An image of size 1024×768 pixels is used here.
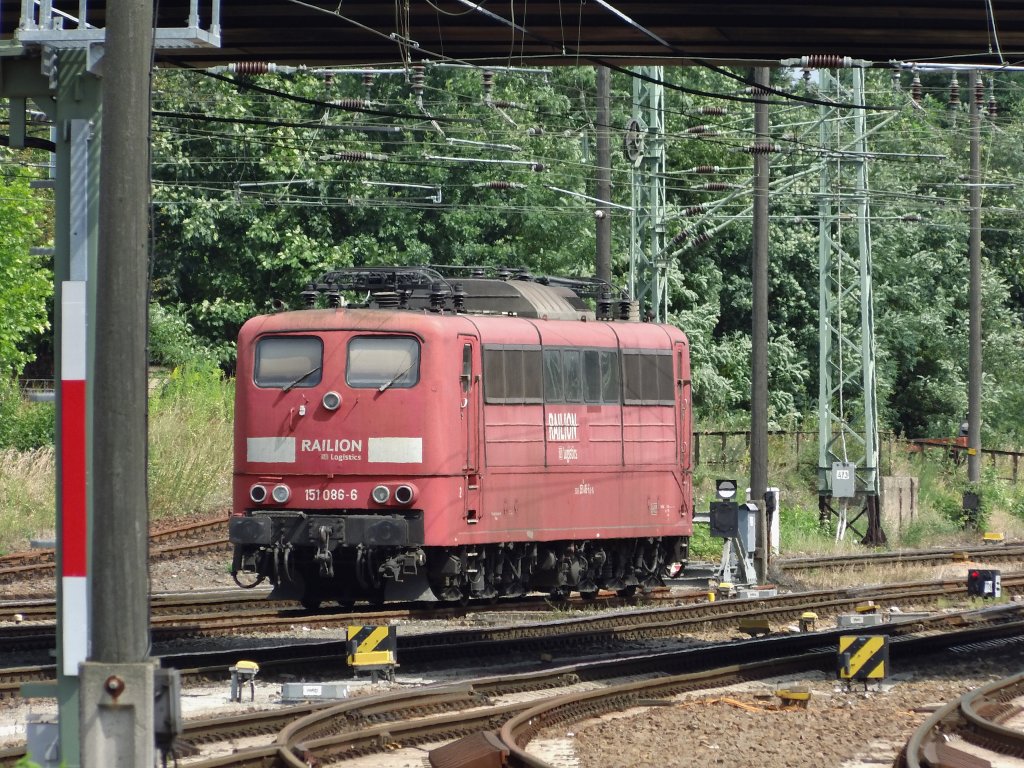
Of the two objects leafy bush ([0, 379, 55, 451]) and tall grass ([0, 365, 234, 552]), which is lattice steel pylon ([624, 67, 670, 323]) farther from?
leafy bush ([0, 379, 55, 451])

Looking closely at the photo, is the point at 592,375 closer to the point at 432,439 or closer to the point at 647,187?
the point at 432,439

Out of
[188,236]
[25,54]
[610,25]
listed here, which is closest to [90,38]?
[25,54]

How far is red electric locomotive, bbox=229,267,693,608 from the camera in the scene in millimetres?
16922

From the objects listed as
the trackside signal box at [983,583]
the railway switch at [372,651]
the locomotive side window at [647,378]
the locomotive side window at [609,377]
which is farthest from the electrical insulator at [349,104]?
the trackside signal box at [983,583]

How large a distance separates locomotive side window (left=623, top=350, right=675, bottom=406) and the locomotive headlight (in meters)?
3.94

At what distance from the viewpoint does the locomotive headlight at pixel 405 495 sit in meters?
16.8

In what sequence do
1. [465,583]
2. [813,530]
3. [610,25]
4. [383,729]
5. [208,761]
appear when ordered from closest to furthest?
[208,761] < [383,729] < [610,25] < [465,583] < [813,530]

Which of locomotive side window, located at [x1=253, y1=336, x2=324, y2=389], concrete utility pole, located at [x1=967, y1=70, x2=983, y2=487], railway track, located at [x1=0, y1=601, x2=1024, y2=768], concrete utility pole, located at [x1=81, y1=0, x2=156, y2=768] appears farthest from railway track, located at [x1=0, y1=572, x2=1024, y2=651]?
concrete utility pole, located at [x1=967, y1=70, x2=983, y2=487]

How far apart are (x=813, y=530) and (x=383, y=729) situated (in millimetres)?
21481

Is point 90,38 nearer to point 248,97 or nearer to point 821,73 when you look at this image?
point 821,73

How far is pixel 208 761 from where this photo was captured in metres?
10.0

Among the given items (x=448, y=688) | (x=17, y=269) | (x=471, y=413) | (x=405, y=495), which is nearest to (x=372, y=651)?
(x=448, y=688)

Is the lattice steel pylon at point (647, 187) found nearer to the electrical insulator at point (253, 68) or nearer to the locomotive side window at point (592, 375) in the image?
the locomotive side window at point (592, 375)

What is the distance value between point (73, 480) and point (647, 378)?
38.6 feet
